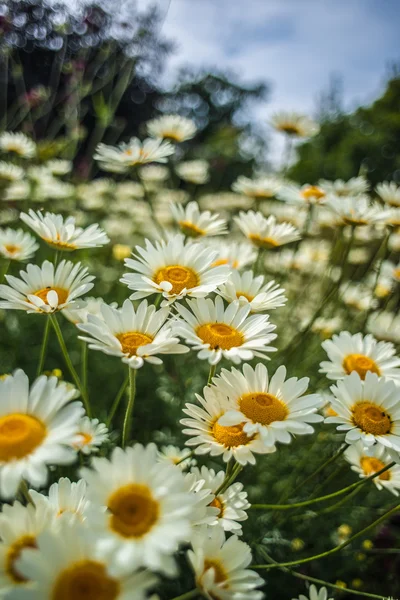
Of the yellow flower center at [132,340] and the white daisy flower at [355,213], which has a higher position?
the white daisy flower at [355,213]

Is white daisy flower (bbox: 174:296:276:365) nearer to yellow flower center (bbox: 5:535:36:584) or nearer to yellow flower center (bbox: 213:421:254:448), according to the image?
yellow flower center (bbox: 213:421:254:448)

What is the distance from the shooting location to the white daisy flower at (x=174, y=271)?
1106mm

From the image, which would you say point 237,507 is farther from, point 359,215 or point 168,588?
point 359,215

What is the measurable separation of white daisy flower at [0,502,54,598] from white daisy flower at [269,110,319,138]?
2.50 meters

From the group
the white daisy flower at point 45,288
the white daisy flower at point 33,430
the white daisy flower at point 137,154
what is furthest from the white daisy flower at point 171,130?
the white daisy flower at point 33,430

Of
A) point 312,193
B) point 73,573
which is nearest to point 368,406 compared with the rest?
point 73,573

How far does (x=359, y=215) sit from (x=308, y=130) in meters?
1.20

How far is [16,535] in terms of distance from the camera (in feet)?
2.36

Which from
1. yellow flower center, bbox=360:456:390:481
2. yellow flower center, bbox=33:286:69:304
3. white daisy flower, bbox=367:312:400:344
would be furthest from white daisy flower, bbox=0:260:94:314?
white daisy flower, bbox=367:312:400:344

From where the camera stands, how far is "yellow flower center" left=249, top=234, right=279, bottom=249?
178 cm

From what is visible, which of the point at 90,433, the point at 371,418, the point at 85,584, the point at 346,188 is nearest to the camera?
the point at 85,584

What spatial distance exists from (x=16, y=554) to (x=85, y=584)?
0.51 feet

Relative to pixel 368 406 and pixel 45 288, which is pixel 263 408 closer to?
pixel 368 406

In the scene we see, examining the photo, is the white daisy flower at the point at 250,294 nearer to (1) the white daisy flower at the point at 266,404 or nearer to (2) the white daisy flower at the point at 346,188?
(1) the white daisy flower at the point at 266,404
